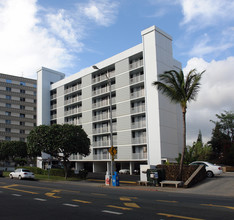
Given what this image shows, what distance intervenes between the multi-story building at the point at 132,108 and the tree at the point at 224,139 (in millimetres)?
10819

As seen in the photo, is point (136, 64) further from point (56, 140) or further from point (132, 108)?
point (56, 140)

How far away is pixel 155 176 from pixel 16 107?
2681 inches

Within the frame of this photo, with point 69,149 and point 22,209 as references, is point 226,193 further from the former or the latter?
point 69,149

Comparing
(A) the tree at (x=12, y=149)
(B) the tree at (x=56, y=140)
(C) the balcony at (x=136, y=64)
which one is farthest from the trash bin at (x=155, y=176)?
(A) the tree at (x=12, y=149)

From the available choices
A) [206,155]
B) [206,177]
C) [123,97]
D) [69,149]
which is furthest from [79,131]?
[206,155]

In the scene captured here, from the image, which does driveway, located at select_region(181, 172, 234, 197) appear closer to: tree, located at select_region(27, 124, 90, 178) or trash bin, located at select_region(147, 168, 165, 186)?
trash bin, located at select_region(147, 168, 165, 186)

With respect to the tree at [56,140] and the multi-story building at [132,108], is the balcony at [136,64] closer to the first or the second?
the multi-story building at [132,108]

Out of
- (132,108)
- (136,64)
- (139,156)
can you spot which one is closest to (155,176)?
(139,156)

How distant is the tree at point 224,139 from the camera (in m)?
50.2

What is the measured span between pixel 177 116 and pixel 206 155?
9.55m

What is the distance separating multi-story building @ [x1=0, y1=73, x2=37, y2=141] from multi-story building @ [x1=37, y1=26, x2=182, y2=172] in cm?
2964

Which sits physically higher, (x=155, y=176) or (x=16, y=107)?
(x=16, y=107)

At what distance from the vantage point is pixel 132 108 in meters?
45.9

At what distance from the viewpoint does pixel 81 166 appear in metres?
57.7
